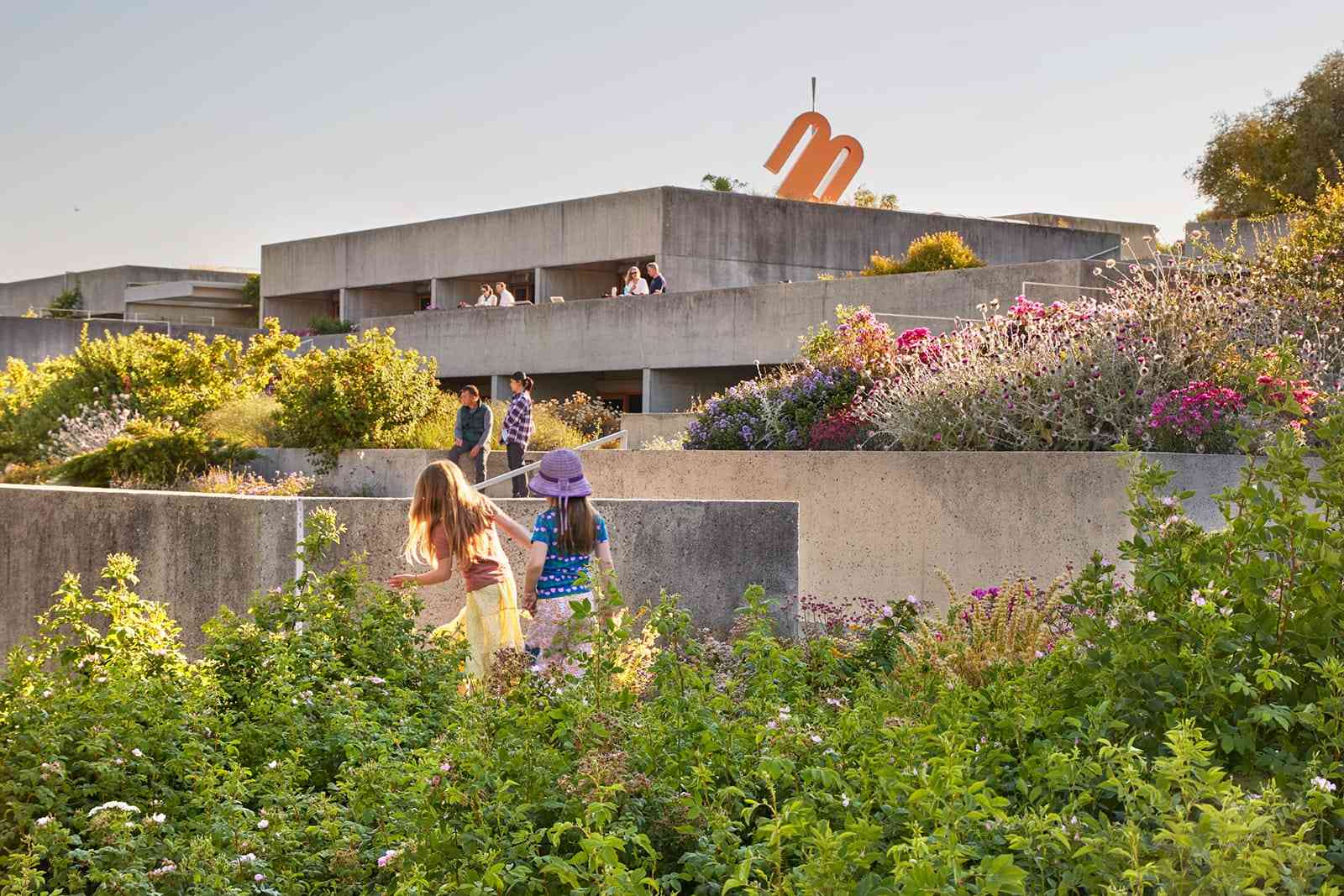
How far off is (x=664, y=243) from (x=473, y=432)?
20.7 m

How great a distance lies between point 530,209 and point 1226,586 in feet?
123

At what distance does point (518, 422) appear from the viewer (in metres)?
17.2

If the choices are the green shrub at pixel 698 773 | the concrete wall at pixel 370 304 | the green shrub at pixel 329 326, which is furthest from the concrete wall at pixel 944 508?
the concrete wall at pixel 370 304

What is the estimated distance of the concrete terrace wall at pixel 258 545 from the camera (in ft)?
26.6

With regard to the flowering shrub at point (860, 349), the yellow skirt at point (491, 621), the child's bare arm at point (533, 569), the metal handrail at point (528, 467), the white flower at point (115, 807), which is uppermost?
the flowering shrub at point (860, 349)

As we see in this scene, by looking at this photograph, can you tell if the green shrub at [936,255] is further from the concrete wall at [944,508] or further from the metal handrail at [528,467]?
the concrete wall at [944,508]

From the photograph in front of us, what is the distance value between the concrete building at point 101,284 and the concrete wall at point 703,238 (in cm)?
2325

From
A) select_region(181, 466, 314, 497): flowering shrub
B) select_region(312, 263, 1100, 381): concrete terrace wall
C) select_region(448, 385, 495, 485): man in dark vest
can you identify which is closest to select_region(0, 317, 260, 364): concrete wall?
select_region(312, 263, 1100, 381): concrete terrace wall

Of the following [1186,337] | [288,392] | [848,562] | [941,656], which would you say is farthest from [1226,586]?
[288,392]

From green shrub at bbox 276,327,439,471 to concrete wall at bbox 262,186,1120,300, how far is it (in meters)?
18.5

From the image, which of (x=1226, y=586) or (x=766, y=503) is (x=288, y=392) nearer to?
(x=766, y=503)

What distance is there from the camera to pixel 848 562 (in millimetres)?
10375

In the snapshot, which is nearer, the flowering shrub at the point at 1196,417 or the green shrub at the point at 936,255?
the flowering shrub at the point at 1196,417

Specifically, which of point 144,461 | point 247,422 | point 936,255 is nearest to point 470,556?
point 144,461
